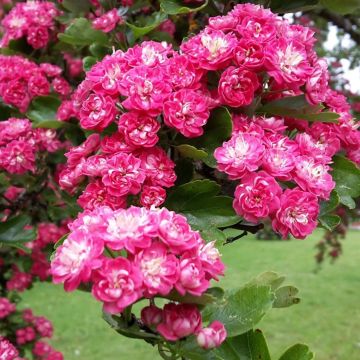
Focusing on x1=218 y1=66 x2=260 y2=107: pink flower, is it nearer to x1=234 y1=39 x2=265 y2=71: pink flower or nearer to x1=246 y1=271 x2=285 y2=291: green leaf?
x1=234 y1=39 x2=265 y2=71: pink flower

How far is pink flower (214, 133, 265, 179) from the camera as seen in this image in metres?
1.18

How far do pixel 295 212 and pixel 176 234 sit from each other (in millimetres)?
330

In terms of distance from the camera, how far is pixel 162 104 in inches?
49.1

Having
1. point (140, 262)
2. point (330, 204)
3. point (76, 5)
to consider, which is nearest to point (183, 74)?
point (330, 204)

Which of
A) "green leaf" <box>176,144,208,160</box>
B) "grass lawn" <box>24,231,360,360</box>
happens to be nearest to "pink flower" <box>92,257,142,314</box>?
"green leaf" <box>176,144,208,160</box>

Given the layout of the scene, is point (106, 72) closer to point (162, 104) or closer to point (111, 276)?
point (162, 104)

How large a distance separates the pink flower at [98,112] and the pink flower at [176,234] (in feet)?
1.23

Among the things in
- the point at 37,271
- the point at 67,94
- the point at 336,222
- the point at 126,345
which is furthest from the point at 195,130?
the point at 126,345

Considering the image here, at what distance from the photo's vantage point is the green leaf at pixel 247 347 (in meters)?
1.15

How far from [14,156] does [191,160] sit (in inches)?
25.1

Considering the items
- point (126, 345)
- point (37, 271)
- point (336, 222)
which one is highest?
point (336, 222)

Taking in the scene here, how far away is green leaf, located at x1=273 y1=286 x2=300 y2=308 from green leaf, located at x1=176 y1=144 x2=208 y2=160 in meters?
0.33

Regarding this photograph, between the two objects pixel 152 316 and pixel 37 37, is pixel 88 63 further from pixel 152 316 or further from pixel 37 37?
pixel 152 316

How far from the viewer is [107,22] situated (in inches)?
74.1
